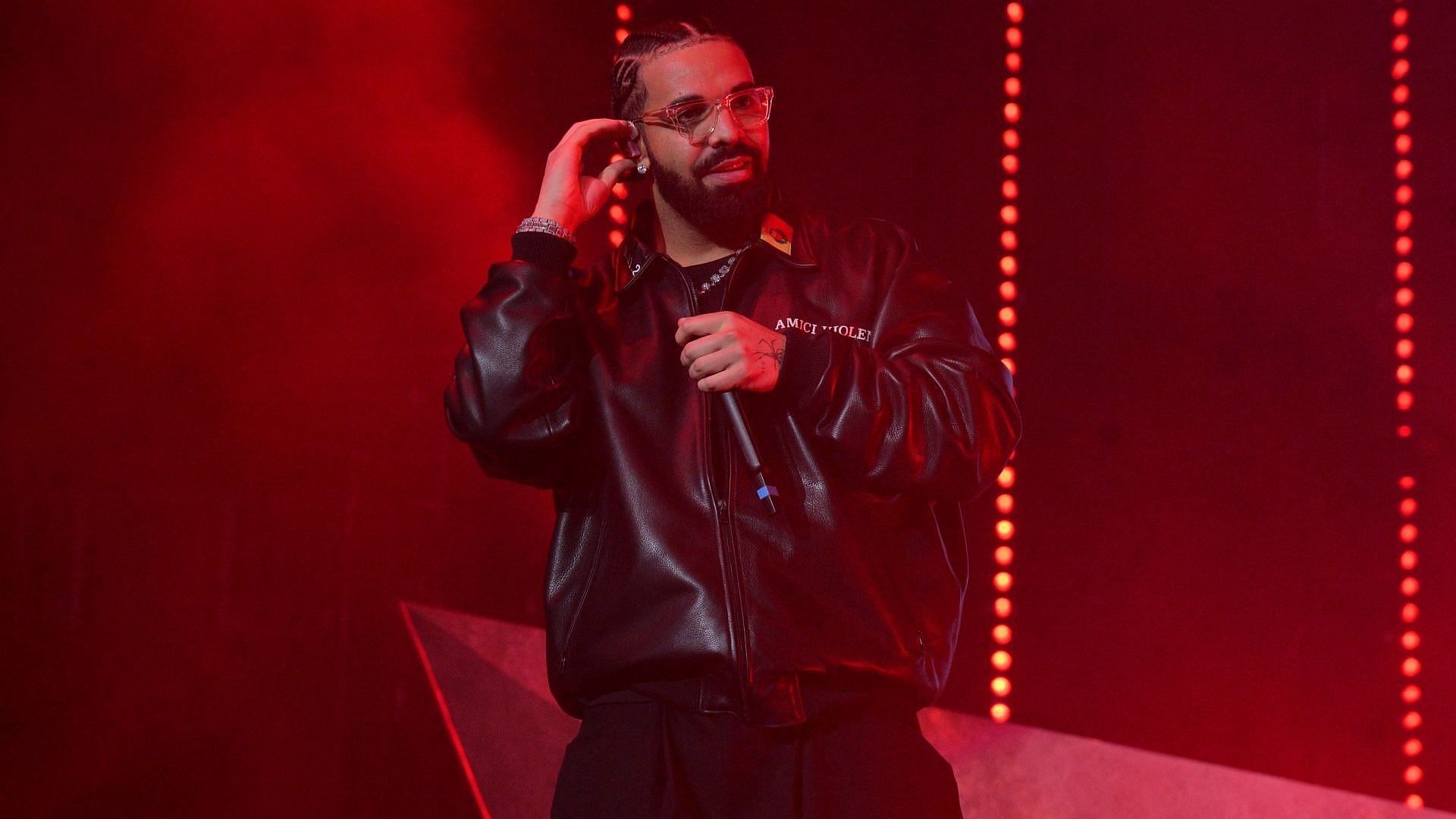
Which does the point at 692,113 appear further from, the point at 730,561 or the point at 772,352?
the point at 730,561

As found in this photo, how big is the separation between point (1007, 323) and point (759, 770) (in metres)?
1.37

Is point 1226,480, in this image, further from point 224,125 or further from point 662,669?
point 224,125

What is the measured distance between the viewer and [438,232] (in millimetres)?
2146

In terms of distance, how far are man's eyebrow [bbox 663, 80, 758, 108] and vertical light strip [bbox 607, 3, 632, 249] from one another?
834 mm

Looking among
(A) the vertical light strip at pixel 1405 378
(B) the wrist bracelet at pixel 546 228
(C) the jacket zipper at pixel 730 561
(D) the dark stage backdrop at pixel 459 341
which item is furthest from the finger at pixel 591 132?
(A) the vertical light strip at pixel 1405 378

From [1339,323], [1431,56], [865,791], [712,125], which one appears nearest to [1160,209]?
[1339,323]

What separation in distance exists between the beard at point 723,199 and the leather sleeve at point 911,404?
217 millimetres

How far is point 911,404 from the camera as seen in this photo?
1.15 meters

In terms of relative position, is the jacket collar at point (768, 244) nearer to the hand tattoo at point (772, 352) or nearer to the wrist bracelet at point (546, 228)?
the wrist bracelet at point (546, 228)

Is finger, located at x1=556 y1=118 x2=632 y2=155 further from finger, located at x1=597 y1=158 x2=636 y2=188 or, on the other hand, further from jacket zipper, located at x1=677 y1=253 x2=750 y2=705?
jacket zipper, located at x1=677 y1=253 x2=750 y2=705

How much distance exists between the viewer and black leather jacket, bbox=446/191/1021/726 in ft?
3.72

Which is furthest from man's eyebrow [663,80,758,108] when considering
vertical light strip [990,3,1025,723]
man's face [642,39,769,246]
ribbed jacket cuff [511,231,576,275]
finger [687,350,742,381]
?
vertical light strip [990,3,1025,723]

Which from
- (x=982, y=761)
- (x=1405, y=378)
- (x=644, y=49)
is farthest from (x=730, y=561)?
(x=1405, y=378)

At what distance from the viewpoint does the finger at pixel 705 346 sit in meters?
1.07
